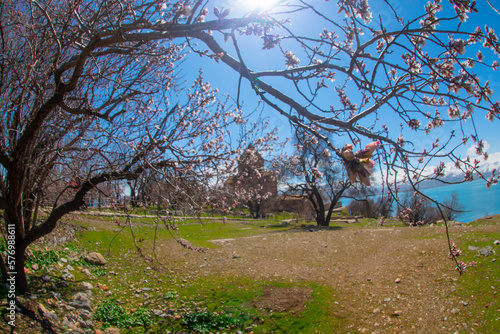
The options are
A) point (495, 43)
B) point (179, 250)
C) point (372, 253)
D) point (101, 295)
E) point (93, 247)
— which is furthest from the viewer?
point (179, 250)

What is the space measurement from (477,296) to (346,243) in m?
4.86

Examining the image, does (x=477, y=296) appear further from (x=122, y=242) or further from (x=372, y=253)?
(x=122, y=242)

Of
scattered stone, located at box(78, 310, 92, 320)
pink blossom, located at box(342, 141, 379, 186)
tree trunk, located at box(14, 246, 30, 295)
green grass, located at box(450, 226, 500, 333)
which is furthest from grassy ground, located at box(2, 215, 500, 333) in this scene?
pink blossom, located at box(342, 141, 379, 186)

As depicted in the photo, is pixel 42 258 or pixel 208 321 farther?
pixel 42 258

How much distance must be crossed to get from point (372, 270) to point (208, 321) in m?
3.93

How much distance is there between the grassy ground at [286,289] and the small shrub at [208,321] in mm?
16

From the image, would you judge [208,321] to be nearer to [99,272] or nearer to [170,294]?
[170,294]

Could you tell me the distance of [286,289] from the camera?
5.80 metres

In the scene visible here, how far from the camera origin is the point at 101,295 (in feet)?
16.1

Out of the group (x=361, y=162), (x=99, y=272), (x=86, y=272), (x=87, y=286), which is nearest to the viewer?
(x=361, y=162)

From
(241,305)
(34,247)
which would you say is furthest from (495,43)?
(34,247)

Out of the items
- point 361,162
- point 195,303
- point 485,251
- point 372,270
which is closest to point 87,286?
point 195,303

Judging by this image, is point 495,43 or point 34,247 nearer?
point 495,43

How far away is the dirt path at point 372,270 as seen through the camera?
4.52 m
